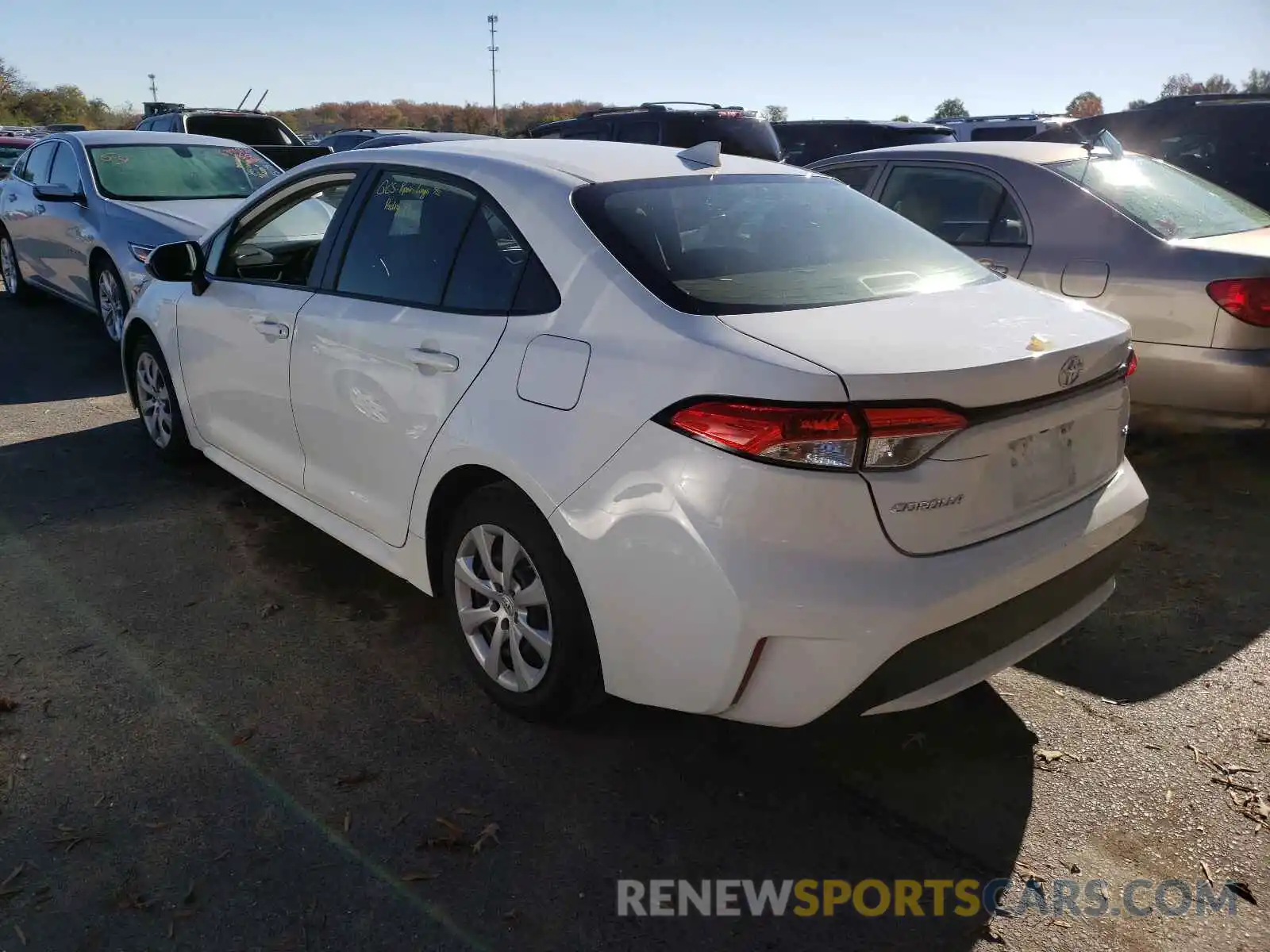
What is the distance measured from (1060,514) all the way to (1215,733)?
1.00 m

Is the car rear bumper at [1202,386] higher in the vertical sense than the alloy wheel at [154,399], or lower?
higher

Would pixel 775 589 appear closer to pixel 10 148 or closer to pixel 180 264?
pixel 180 264

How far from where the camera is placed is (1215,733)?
10.2 ft

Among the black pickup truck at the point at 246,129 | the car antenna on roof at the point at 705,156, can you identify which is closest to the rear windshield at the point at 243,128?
the black pickup truck at the point at 246,129

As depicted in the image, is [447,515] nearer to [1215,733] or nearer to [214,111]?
[1215,733]

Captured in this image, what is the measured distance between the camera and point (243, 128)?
13922 millimetres

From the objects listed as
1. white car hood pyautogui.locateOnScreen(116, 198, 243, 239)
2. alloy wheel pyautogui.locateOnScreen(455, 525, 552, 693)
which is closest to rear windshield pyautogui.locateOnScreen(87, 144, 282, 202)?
→ white car hood pyautogui.locateOnScreen(116, 198, 243, 239)

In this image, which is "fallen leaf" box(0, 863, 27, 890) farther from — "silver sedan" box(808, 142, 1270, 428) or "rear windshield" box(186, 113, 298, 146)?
"rear windshield" box(186, 113, 298, 146)

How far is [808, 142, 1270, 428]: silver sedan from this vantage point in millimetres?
4648

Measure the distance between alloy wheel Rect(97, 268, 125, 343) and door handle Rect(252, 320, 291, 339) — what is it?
397 centimetres

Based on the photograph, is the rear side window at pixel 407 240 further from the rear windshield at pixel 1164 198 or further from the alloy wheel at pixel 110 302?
the alloy wheel at pixel 110 302

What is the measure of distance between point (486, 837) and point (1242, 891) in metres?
1.86

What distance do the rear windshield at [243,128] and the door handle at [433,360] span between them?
1154 centimetres

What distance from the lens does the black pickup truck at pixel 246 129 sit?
42.9 ft
